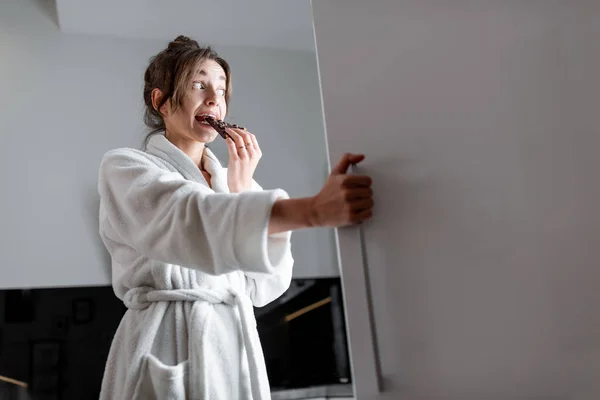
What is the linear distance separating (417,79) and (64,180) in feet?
4.85

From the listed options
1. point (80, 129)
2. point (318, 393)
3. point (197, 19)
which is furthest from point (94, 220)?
point (318, 393)

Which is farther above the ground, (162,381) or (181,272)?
(181,272)

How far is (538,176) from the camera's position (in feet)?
2.16

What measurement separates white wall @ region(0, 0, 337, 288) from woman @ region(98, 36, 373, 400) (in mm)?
876

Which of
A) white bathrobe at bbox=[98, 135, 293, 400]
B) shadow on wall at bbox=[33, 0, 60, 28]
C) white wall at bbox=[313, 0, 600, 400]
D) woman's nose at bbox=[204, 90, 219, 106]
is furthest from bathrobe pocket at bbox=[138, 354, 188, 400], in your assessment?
shadow on wall at bbox=[33, 0, 60, 28]

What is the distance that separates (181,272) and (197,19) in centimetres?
138

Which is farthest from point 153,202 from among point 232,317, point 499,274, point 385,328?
point 499,274

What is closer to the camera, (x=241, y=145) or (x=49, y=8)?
(x=241, y=145)

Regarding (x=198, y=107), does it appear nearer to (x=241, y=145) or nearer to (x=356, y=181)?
(x=241, y=145)

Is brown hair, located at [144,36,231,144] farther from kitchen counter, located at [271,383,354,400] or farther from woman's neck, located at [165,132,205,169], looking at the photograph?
kitchen counter, located at [271,383,354,400]

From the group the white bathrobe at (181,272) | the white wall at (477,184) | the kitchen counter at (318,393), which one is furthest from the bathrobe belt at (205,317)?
the kitchen counter at (318,393)

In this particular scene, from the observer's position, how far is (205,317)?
91 cm

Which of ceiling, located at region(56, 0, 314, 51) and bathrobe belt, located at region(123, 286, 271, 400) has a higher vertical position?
ceiling, located at region(56, 0, 314, 51)

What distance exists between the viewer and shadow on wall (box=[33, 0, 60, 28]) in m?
2.05
